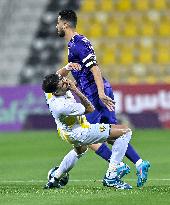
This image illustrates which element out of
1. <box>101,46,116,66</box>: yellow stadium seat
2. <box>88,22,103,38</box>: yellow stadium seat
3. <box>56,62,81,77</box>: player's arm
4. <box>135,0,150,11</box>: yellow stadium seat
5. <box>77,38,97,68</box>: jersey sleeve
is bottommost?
<box>101,46,116,66</box>: yellow stadium seat

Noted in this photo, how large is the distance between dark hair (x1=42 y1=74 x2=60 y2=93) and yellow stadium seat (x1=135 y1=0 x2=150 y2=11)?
756 inches

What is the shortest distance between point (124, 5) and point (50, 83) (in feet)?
63.2

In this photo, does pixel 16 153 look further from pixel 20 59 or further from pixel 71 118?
pixel 20 59

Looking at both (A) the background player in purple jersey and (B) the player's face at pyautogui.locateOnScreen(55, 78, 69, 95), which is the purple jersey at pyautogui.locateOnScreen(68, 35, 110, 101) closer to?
(A) the background player in purple jersey

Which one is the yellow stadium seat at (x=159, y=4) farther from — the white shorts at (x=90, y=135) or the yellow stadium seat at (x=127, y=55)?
the white shorts at (x=90, y=135)

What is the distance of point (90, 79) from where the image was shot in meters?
10.8

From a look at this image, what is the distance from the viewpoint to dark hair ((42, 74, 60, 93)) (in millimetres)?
9766

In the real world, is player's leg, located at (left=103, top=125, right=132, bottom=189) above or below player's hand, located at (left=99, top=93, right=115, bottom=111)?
below

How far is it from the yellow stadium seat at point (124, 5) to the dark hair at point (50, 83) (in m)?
19.1

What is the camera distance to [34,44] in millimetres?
28641

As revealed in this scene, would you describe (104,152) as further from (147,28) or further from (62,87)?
(147,28)

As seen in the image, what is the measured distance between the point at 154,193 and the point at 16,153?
830 cm

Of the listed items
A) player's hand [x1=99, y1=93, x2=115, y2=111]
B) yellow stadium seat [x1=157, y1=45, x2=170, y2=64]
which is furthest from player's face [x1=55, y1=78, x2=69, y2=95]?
yellow stadium seat [x1=157, y1=45, x2=170, y2=64]

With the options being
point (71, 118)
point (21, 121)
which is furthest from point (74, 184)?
point (21, 121)
